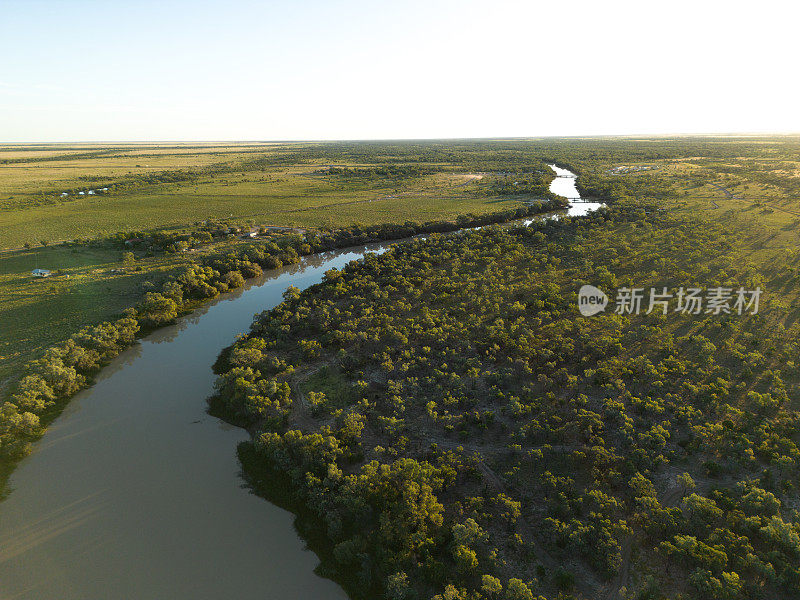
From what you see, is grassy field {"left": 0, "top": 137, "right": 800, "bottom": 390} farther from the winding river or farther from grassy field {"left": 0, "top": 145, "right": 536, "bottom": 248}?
the winding river

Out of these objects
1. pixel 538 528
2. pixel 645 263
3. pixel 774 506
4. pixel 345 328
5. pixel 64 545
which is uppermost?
pixel 645 263

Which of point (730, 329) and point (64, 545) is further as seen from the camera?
point (730, 329)

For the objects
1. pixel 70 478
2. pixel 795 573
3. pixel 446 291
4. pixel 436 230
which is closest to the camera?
pixel 795 573

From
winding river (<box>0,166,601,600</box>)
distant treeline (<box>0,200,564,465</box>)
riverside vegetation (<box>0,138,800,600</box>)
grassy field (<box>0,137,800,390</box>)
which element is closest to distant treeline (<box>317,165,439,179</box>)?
grassy field (<box>0,137,800,390</box>)

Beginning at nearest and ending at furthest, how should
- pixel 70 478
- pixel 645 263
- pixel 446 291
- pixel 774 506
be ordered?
pixel 774 506
pixel 70 478
pixel 446 291
pixel 645 263

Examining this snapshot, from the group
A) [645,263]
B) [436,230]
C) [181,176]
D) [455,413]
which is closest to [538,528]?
[455,413]

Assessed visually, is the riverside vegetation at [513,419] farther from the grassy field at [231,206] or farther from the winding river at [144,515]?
the grassy field at [231,206]

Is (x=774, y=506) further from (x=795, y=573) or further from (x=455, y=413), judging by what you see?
(x=455, y=413)

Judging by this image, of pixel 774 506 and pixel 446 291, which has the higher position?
pixel 446 291
